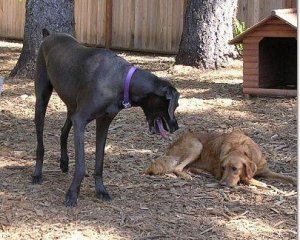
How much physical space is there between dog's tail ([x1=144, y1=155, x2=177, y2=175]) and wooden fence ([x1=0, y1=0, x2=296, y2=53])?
8.77 meters

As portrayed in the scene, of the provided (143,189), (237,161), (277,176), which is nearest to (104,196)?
(143,189)

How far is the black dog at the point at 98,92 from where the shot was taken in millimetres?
5043

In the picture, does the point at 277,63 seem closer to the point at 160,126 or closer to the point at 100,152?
the point at 100,152

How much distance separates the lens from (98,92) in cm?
506

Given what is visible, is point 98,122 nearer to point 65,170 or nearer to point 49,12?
point 65,170

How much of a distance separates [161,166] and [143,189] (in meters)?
0.53

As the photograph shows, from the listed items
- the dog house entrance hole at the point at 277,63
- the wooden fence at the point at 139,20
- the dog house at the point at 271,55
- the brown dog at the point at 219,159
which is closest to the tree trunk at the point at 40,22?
the dog house at the point at 271,55

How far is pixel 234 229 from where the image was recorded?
4902 mm

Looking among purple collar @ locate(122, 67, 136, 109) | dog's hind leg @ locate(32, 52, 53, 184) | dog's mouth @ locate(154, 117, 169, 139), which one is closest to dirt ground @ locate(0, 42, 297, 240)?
dog's hind leg @ locate(32, 52, 53, 184)

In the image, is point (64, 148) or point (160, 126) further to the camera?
point (64, 148)

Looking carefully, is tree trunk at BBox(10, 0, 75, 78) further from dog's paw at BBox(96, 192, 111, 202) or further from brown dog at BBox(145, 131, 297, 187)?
dog's paw at BBox(96, 192, 111, 202)

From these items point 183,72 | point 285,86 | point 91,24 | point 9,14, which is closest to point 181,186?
point 285,86

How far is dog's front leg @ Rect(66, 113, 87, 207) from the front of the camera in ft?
16.9

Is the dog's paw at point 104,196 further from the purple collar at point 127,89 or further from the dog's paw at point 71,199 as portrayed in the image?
the purple collar at point 127,89
